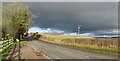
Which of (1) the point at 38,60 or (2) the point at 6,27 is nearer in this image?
(1) the point at 38,60

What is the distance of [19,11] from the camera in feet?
252

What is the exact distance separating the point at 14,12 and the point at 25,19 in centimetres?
549

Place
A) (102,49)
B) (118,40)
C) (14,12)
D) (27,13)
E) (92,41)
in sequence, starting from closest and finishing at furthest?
1. (118,40)
2. (102,49)
3. (92,41)
4. (14,12)
5. (27,13)

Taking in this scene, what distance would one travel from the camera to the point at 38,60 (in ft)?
67.2

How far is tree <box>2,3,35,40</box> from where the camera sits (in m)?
70.8

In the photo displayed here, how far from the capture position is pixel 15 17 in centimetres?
7500

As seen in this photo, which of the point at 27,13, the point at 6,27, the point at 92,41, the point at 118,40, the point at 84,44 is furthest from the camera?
the point at 27,13

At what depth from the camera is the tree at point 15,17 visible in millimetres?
70775

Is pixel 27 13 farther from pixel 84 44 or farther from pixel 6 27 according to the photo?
pixel 84 44

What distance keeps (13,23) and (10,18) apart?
163 cm

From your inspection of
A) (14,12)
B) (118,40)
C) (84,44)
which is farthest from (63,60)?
(14,12)

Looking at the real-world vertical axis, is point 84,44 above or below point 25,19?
below

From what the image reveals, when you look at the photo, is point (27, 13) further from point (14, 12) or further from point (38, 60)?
point (38, 60)

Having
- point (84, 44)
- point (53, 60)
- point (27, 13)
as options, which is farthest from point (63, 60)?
point (27, 13)
